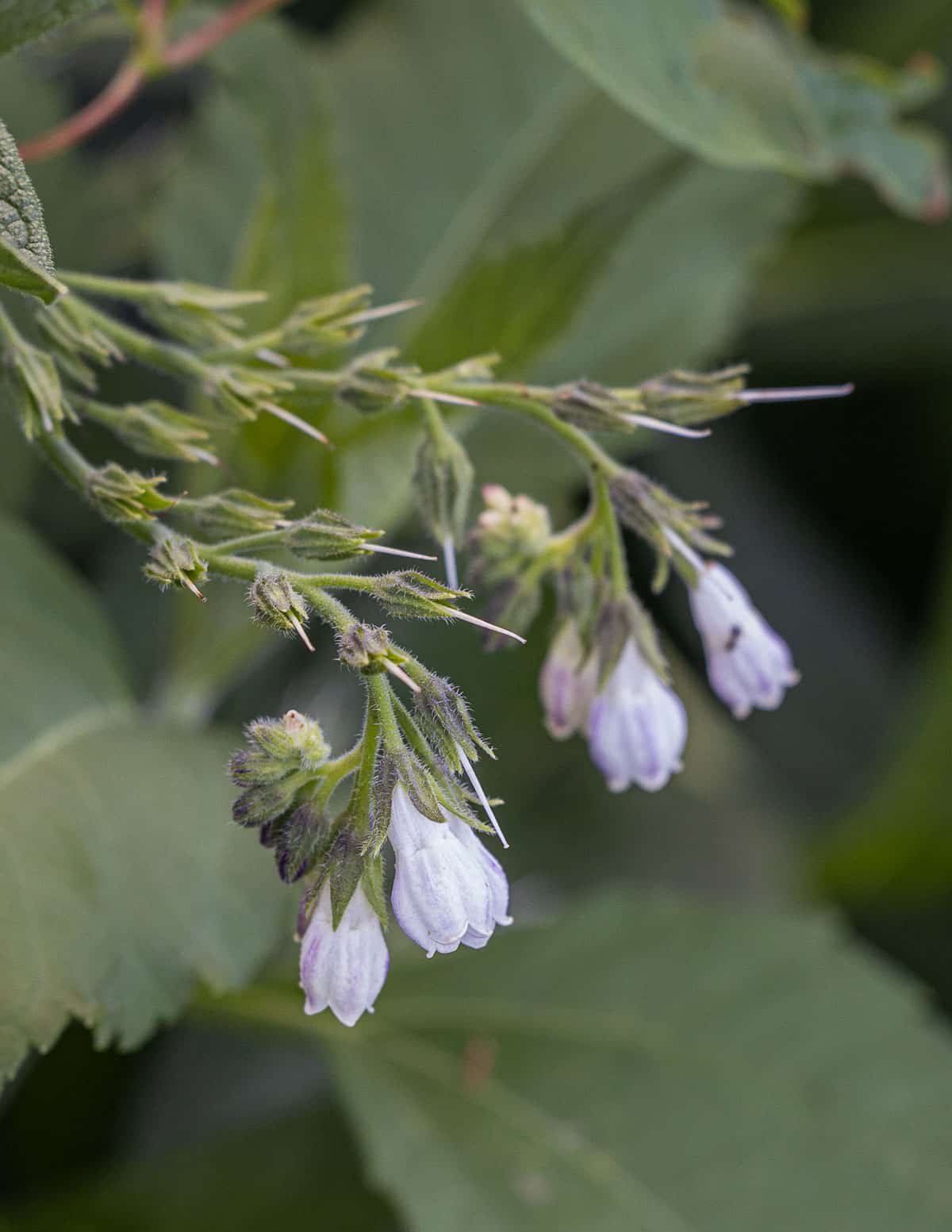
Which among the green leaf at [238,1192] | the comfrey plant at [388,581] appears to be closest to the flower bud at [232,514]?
the comfrey plant at [388,581]

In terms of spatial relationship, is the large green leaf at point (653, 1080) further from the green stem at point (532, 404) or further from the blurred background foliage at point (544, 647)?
the green stem at point (532, 404)

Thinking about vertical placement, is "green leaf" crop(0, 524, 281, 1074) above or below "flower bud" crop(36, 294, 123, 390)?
below

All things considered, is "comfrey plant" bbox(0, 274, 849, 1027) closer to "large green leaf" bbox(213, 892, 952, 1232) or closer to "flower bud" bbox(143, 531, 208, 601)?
"flower bud" bbox(143, 531, 208, 601)

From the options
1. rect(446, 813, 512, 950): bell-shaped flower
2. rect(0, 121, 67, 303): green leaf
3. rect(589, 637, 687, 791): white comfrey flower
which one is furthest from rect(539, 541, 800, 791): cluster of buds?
rect(0, 121, 67, 303): green leaf

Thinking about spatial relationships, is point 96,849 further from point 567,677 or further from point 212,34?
point 212,34

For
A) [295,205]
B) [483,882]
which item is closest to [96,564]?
[295,205]

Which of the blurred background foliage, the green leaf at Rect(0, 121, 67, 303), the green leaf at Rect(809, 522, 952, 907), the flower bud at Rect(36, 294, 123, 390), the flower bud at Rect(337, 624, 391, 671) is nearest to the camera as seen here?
the green leaf at Rect(0, 121, 67, 303)

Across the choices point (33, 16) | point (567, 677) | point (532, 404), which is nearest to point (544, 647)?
point (567, 677)
